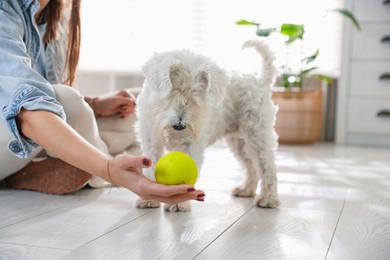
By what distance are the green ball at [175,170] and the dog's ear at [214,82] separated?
28 cm

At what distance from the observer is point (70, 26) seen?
6.41ft

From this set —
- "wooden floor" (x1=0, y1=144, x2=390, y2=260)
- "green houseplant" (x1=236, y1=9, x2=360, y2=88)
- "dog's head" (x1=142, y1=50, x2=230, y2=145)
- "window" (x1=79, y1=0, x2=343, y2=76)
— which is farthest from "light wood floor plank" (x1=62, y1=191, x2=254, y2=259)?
"window" (x1=79, y1=0, x2=343, y2=76)

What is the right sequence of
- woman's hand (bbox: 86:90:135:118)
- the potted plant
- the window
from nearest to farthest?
woman's hand (bbox: 86:90:135:118) < the potted plant < the window

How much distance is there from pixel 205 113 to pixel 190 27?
295cm

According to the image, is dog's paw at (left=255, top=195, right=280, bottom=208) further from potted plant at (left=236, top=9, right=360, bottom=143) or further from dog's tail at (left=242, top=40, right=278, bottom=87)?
potted plant at (left=236, top=9, right=360, bottom=143)

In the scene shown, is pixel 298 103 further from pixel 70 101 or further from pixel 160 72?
pixel 160 72

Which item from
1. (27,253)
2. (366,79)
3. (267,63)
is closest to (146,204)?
(27,253)

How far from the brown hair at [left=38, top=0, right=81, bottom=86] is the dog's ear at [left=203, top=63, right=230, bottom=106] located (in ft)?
2.09

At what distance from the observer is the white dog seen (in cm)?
155

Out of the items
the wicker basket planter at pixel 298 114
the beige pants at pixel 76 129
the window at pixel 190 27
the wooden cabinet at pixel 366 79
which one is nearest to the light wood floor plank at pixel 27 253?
the beige pants at pixel 76 129

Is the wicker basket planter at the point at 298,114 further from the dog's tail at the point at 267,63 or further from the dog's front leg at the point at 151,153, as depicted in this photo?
the dog's front leg at the point at 151,153

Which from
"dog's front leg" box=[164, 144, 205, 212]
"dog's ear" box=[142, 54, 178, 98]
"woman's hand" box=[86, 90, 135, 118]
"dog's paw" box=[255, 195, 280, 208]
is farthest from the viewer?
"woman's hand" box=[86, 90, 135, 118]

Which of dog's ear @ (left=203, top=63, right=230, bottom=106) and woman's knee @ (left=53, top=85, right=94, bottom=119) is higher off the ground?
dog's ear @ (left=203, top=63, right=230, bottom=106)

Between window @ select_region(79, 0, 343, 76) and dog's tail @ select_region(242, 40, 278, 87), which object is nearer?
dog's tail @ select_region(242, 40, 278, 87)
